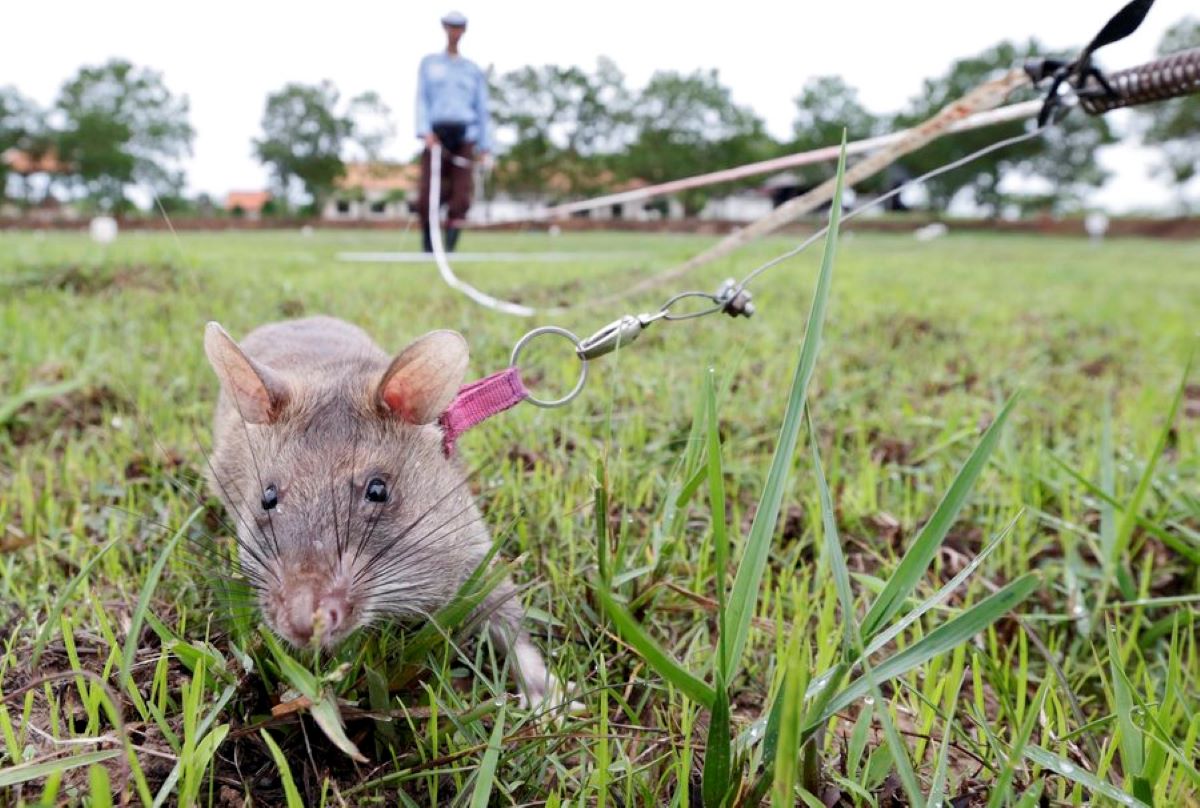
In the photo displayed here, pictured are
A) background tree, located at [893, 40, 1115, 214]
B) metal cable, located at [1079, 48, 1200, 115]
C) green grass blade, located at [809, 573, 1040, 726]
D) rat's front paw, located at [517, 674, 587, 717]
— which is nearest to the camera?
green grass blade, located at [809, 573, 1040, 726]

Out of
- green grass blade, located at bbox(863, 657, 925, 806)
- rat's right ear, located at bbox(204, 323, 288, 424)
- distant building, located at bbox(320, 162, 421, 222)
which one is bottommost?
green grass blade, located at bbox(863, 657, 925, 806)

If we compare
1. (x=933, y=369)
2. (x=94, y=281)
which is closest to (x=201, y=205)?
(x=94, y=281)

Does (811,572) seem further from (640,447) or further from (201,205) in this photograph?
(201,205)

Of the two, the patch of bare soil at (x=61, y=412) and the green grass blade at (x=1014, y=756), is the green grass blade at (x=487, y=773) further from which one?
the patch of bare soil at (x=61, y=412)

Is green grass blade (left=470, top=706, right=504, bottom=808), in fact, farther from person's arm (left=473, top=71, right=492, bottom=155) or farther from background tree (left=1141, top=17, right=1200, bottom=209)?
background tree (left=1141, top=17, right=1200, bottom=209)

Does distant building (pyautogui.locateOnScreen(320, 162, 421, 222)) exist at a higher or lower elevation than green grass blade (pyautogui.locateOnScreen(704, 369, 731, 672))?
higher

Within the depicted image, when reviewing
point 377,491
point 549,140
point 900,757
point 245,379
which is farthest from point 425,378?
point 549,140

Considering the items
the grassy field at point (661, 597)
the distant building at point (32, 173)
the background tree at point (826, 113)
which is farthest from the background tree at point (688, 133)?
the grassy field at point (661, 597)

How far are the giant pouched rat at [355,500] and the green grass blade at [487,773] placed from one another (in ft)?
0.87

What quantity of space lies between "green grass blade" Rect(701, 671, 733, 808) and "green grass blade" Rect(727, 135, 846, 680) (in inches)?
1.7

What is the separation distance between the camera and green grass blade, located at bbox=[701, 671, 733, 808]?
1.26m

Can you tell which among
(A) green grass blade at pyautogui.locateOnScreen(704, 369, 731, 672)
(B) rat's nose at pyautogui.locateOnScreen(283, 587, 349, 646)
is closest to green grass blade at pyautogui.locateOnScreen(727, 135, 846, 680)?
(A) green grass blade at pyautogui.locateOnScreen(704, 369, 731, 672)

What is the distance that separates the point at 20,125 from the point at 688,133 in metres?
50.7

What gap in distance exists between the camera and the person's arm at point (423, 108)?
9266 millimetres
